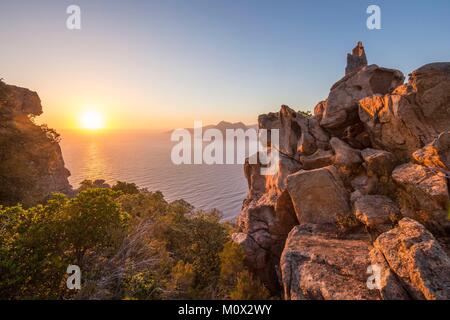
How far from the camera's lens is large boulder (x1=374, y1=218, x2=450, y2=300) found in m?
5.95

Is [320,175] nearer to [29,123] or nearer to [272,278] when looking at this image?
[272,278]


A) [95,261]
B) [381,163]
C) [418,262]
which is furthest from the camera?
[381,163]

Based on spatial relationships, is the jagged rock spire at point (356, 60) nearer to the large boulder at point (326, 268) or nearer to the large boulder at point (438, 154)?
the large boulder at point (438, 154)

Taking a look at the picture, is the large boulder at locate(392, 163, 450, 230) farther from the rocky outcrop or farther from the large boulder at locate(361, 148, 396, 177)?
the rocky outcrop

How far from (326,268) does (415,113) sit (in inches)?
473

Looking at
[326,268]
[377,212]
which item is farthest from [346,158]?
[326,268]

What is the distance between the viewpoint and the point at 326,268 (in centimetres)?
812

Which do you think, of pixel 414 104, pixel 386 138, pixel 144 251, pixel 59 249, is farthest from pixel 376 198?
pixel 59 249

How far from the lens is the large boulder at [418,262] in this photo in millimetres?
5949

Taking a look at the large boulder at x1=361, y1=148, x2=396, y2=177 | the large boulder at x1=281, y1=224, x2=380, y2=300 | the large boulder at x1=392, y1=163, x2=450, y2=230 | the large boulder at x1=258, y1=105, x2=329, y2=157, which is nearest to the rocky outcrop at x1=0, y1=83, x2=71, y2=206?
the large boulder at x1=281, y1=224, x2=380, y2=300

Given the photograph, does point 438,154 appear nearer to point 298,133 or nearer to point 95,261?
point 298,133
